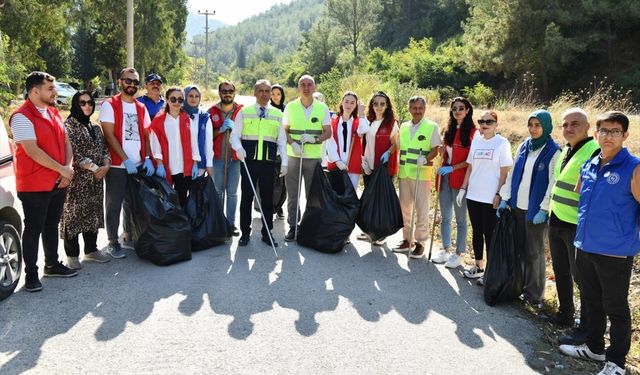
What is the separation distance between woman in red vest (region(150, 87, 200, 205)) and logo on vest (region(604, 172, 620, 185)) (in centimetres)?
392

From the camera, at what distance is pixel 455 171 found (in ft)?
17.9

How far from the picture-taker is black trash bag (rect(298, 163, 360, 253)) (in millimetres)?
5789

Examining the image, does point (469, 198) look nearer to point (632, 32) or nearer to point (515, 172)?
point (515, 172)

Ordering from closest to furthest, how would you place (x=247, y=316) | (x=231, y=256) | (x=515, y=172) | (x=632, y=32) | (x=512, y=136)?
(x=247, y=316), (x=515, y=172), (x=231, y=256), (x=512, y=136), (x=632, y=32)

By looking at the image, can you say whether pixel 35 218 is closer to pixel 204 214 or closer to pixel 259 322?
pixel 204 214

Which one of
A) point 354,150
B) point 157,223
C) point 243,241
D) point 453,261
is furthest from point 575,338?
point 157,223

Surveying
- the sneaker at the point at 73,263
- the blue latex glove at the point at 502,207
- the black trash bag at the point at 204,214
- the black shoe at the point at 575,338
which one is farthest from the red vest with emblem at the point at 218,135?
the black shoe at the point at 575,338

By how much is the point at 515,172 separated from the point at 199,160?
3.24 meters

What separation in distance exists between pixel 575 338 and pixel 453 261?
181cm

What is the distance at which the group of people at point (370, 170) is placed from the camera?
11.2ft

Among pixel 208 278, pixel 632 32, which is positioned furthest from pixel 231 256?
pixel 632 32

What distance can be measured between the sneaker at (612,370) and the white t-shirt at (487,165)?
6.28ft

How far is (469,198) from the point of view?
516cm

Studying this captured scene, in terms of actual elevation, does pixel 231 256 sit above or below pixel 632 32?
below
